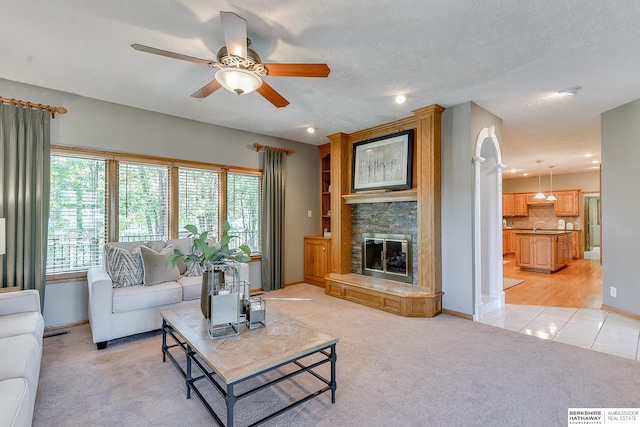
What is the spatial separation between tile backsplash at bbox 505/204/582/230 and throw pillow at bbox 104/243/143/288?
11.5 metres

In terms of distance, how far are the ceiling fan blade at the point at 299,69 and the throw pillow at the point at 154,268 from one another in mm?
2461

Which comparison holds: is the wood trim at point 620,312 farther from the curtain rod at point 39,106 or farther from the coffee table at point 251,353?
the curtain rod at point 39,106

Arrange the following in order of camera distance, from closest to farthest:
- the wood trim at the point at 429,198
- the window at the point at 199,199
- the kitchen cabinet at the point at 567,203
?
the wood trim at the point at 429,198 < the window at the point at 199,199 < the kitchen cabinet at the point at 567,203

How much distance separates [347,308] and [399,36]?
3.37m

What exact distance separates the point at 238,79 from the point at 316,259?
4.02 m

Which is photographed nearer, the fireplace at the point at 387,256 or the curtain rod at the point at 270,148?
the fireplace at the point at 387,256

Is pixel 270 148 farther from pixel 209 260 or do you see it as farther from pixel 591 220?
pixel 591 220

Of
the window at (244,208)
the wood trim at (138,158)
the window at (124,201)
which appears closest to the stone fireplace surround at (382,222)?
the window at (244,208)

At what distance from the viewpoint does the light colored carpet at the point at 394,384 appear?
2000 millimetres

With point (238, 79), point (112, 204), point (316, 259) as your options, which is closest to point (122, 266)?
point (112, 204)

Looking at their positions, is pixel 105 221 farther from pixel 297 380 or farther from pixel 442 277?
pixel 442 277

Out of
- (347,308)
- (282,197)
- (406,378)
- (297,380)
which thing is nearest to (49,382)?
(297,380)

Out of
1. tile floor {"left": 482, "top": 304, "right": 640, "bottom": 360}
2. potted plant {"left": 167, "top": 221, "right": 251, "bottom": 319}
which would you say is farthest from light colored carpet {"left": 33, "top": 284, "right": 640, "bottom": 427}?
potted plant {"left": 167, "top": 221, "right": 251, "bottom": 319}

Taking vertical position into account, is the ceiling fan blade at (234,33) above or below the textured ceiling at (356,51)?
below
